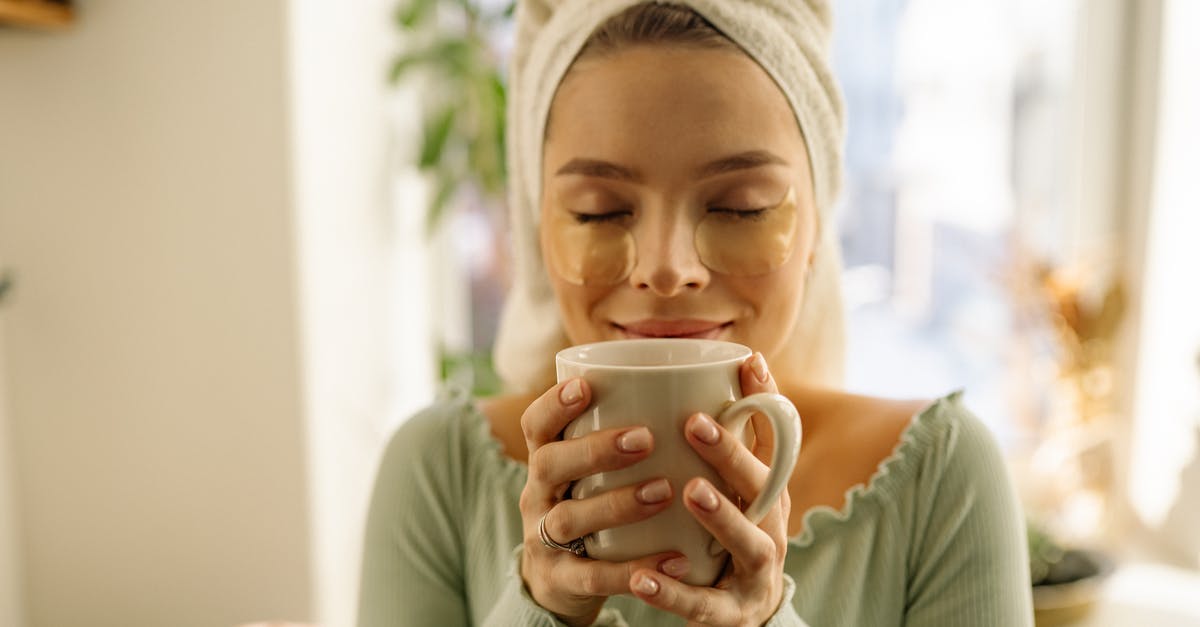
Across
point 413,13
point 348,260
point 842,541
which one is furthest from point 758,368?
point 413,13

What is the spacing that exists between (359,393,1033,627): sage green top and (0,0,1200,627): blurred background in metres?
0.24

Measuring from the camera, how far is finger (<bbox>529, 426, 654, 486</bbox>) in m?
0.49

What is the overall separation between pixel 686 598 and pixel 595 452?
0.33ft

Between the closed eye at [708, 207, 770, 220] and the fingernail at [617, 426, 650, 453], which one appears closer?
the fingernail at [617, 426, 650, 453]

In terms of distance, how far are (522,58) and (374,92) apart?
3.85 ft

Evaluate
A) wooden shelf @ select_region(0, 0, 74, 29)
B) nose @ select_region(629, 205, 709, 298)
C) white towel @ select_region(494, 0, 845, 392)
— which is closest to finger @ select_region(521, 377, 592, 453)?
nose @ select_region(629, 205, 709, 298)

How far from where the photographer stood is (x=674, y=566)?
1.67 feet

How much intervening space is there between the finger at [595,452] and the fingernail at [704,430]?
0.03 m

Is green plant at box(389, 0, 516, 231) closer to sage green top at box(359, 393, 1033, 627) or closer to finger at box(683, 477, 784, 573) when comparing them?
sage green top at box(359, 393, 1033, 627)

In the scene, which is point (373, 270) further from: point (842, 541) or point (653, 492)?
point (653, 492)

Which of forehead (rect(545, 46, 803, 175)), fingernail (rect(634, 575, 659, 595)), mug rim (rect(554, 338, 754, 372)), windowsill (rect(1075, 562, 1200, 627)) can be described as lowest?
windowsill (rect(1075, 562, 1200, 627))

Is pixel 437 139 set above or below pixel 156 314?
above

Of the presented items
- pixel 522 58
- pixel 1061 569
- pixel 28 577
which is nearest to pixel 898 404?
pixel 522 58

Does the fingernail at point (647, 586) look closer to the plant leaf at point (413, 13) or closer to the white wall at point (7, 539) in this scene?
the white wall at point (7, 539)
